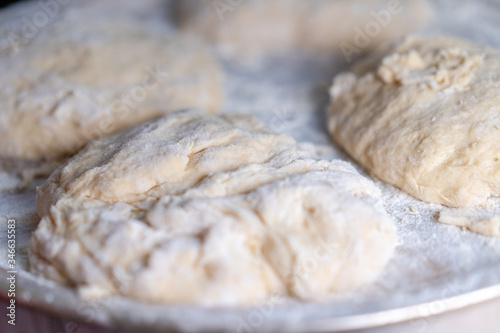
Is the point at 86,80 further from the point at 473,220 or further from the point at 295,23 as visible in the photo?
the point at 473,220

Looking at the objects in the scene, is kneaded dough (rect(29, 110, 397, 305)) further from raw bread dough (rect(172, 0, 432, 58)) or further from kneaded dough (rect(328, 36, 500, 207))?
raw bread dough (rect(172, 0, 432, 58))

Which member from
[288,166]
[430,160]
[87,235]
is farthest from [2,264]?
[430,160]

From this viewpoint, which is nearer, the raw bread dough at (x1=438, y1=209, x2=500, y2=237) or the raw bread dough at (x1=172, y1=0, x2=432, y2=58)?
the raw bread dough at (x1=438, y1=209, x2=500, y2=237)

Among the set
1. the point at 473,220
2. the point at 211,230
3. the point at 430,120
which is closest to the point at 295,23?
the point at 430,120

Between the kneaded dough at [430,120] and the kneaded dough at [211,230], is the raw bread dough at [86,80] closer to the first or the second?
the kneaded dough at [211,230]

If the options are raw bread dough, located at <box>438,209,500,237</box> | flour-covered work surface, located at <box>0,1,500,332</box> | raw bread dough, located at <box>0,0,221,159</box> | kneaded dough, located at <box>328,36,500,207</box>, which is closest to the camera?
flour-covered work surface, located at <box>0,1,500,332</box>

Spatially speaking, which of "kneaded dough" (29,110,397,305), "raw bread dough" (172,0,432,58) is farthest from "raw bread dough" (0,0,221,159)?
"kneaded dough" (29,110,397,305)

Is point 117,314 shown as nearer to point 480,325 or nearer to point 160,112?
point 480,325
